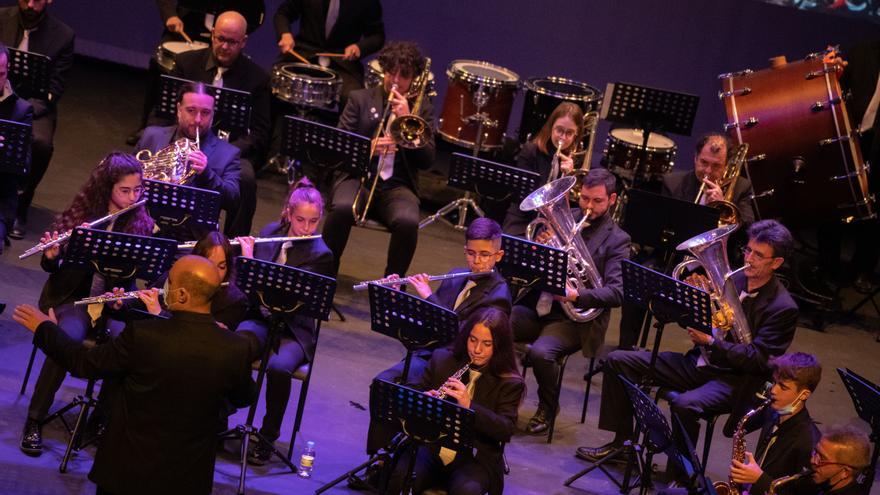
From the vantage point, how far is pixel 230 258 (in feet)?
20.0

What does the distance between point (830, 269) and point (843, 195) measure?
117 centimetres

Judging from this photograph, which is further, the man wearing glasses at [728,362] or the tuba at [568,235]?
the tuba at [568,235]

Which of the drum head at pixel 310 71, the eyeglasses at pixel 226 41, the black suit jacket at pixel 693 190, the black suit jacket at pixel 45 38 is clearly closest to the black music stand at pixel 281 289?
the eyeglasses at pixel 226 41

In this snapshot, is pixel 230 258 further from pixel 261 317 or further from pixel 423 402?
pixel 423 402

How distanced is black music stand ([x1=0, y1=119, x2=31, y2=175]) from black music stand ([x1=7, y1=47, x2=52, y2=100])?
1260 millimetres

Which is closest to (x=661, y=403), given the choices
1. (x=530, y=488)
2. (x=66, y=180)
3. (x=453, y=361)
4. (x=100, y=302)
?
(x=530, y=488)

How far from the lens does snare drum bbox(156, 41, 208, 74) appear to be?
31.0ft

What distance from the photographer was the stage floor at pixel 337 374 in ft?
19.8

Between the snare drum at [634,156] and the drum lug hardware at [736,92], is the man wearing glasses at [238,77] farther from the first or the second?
the drum lug hardware at [736,92]

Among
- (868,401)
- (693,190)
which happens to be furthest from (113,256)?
(693,190)

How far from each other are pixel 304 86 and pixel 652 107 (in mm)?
2574

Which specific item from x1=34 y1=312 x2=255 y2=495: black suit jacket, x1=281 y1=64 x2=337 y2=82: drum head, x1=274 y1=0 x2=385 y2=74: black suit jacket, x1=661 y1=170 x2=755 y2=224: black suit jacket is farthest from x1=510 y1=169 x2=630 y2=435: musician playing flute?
x1=274 y1=0 x2=385 y2=74: black suit jacket

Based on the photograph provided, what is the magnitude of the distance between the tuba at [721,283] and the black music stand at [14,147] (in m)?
3.55

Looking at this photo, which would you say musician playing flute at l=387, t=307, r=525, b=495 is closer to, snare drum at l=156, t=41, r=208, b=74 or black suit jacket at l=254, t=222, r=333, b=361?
black suit jacket at l=254, t=222, r=333, b=361
